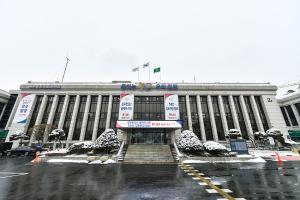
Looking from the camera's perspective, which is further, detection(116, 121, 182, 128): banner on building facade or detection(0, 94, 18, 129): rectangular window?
detection(0, 94, 18, 129): rectangular window

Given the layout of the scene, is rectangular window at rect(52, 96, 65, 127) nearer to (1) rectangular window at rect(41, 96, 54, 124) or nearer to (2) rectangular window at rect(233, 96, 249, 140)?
(1) rectangular window at rect(41, 96, 54, 124)

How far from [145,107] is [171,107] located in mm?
7632

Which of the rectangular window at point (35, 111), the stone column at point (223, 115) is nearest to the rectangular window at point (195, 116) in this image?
the stone column at point (223, 115)

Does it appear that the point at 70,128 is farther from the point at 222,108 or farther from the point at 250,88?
the point at 250,88

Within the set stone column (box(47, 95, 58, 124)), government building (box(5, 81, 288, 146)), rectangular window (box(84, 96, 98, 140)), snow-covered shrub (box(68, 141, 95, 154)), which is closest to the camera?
snow-covered shrub (box(68, 141, 95, 154))

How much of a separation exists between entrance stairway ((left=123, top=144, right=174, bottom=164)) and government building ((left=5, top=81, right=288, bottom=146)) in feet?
50.6

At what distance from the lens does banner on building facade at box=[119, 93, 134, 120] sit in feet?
146

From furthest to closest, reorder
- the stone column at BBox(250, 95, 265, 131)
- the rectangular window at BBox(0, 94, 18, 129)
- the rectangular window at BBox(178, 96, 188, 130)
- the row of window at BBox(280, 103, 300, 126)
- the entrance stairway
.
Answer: the row of window at BBox(280, 103, 300, 126) → the rectangular window at BBox(0, 94, 18, 129) → the rectangular window at BBox(178, 96, 188, 130) → the stone column at BBox(250, 95, 265, 131) → the entrance stairway

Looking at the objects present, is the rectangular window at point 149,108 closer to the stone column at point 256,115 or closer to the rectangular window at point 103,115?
the rectangular window at point 103,115

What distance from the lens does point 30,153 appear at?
106 ft

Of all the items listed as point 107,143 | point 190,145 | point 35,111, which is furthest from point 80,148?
point 35,111

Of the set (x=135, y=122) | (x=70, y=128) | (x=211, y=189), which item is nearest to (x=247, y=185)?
(x=211, y=189)

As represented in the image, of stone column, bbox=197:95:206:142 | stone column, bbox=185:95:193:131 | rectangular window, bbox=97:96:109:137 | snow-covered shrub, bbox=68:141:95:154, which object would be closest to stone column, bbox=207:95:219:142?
stone column, bbox=197:95:206:142

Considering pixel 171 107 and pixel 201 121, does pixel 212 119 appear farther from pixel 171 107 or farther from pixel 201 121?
pixel 171 107
